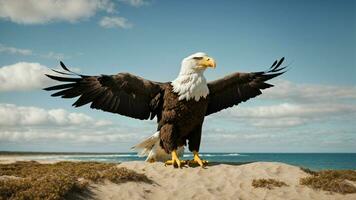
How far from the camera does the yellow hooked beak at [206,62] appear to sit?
31.6ft

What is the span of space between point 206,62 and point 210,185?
3022 millimetres

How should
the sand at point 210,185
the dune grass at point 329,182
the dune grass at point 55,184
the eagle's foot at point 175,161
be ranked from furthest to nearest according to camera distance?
the eagle's foot at point 175,161 → the dune grass at point 329,182 → the sand at point 210,185 → the dune grass at point 55,184

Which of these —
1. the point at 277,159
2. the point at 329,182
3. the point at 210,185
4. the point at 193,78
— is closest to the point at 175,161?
the point at 210,185

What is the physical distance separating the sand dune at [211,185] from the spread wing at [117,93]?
1546mm

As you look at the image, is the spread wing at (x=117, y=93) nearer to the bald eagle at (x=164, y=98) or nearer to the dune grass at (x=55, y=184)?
→ the bald eagle at (x=164, y=98)

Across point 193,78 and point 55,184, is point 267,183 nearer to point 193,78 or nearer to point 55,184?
point 193,78

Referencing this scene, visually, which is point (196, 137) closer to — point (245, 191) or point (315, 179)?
point (245, 191)

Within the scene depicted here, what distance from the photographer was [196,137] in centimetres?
1062

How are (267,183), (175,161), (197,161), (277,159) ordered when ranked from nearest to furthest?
1. (267,183)
2. (175,161)
3. (197,161)
4. (277,159)

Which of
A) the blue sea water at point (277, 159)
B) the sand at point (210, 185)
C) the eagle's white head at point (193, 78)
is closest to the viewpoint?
the sand at point (210, 185)

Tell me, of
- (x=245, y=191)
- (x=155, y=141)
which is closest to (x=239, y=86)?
(x=155, y=141)

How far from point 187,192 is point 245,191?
143 centimetres

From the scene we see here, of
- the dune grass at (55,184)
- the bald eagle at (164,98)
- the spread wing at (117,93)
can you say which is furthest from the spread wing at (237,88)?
the dune grass at (55,184)

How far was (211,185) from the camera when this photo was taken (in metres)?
9.00
